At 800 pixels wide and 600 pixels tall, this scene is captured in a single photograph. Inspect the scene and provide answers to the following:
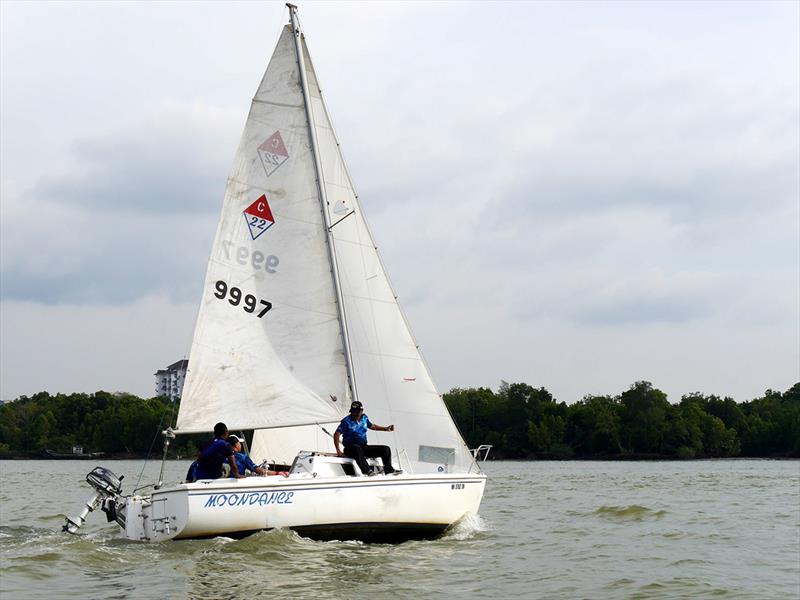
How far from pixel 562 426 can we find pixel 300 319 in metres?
102

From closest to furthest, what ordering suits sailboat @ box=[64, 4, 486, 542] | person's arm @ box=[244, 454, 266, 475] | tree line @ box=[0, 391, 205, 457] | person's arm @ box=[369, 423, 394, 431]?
1. person's arm @ box=[244, 454, 266, 475]
2. person's arm @ box=[369, 423, 394, 431]
3. sailboat @ box=[64, 4, 486, 542]
4. tree line @ box=[0, 391, 205, 457]

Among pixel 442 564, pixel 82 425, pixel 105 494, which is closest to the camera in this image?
pixel 442 564

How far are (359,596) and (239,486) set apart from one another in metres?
3.59

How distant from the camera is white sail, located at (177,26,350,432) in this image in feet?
63.6

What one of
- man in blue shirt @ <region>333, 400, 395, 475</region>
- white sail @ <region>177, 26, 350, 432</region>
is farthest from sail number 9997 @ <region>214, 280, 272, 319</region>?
man in blue shirt @ <region>333, 400, 395, 475</region>

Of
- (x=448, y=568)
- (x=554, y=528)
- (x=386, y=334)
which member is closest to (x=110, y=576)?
(x=448, y=568)

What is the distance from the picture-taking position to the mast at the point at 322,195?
1952 centimetres

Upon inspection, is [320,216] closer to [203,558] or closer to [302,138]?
[302,138]

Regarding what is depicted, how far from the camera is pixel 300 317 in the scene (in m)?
19.9

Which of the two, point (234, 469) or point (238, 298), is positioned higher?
point (238, 298)

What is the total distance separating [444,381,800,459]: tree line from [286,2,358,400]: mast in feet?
321

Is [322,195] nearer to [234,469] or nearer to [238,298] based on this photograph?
[238,298]

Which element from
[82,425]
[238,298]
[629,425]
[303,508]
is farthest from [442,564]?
[82,425]

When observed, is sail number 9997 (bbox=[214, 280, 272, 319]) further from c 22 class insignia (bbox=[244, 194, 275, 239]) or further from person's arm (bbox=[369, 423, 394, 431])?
person's arm (bbox=[369, 423, 394, 431])
